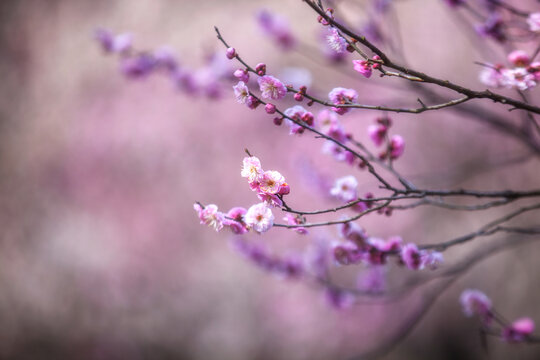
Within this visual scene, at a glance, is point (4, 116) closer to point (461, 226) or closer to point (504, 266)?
point (461, 226)

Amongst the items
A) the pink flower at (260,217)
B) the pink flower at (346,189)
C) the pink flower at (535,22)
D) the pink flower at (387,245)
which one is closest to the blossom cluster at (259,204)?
the pink flower at (260,217)

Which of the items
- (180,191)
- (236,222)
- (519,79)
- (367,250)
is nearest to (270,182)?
(236,222)

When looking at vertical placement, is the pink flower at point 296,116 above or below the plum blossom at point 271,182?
above

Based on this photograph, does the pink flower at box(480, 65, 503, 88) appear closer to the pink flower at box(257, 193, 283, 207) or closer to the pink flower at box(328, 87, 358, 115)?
the pink flower at box(328, 87, 358, 115)

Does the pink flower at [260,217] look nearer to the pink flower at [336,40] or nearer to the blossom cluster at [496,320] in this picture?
the pink flower at [336,40]

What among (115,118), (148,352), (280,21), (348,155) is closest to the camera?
(348,155)

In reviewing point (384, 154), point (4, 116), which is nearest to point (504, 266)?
point (384, 154)

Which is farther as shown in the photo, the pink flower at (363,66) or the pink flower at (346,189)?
the pink flower at (346,189)

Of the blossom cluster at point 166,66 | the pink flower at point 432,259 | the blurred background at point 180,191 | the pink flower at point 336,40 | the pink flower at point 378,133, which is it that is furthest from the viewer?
the blurred background at point 180,191
